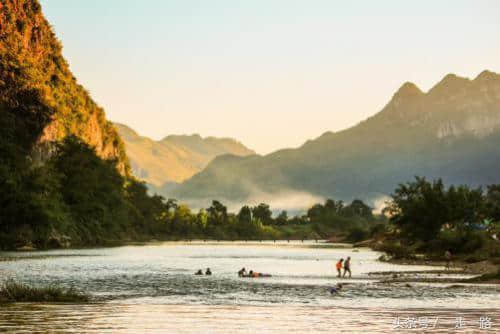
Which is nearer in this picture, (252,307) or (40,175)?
(252,307)

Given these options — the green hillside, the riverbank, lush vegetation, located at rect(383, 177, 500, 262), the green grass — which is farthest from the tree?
the green grass

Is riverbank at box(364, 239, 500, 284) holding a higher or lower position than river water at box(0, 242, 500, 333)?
higher

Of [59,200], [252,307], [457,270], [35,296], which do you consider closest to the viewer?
[252,307]

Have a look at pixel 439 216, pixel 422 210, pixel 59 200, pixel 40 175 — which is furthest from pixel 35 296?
pixel 59 200

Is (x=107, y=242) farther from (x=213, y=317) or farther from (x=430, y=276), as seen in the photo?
(x=213, y=317)

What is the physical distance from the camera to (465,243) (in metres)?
106

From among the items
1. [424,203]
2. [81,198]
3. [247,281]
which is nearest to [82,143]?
[81,198]

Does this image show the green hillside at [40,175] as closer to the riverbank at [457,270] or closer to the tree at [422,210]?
the tree at [422,210]

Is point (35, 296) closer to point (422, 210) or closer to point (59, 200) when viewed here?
point (422, 210)

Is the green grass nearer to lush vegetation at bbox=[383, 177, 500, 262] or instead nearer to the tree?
lush vegetation at bbox=[383, 177, 500, 262]

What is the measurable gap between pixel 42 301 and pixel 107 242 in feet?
506

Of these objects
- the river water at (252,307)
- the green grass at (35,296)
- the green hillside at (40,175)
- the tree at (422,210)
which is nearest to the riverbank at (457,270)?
the river water at (252,307)

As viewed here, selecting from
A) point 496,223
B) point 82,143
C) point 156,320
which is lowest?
point 156,320

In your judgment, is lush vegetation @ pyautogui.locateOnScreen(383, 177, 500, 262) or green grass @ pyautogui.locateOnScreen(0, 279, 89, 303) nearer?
green grass @ pyautogui.locateOnScreen(0, 279, 89, 303)
